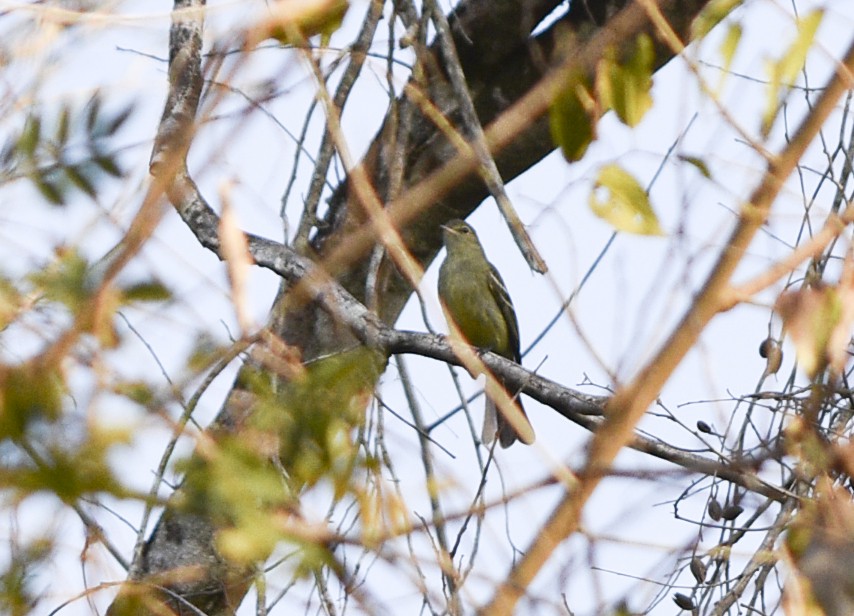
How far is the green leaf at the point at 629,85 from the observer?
1.88 meters

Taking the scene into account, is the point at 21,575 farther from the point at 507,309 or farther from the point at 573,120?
the point at 507,309

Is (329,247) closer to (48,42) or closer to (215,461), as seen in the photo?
(48,42)

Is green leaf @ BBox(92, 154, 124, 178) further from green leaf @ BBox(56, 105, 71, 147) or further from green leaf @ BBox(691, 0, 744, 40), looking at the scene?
green leaf @ BBox(691, 0, 744, 40)

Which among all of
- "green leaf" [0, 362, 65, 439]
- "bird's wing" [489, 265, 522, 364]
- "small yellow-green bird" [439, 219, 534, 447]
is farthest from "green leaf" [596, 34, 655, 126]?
"bird's wing" [489, 265, 522, 364]

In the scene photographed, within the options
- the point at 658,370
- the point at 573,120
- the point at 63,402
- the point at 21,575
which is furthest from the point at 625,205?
the point at 21,575

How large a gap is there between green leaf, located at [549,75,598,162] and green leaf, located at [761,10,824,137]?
0.26 m

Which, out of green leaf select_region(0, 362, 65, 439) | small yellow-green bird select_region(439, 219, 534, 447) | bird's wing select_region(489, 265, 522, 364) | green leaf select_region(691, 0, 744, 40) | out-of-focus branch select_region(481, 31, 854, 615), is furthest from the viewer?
bird's wing select_region(489, 265, 522, 364)

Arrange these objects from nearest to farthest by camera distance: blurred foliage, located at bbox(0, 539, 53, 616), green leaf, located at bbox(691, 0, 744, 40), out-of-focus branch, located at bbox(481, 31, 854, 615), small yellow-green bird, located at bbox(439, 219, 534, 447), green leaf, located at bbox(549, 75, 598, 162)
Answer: out-of-focus branch, located at bbox(481, 31, 854, 615) → blurred foliage, located at bbox(0, 539, 53, 616) → green leaf, located at bbox(549, 75, 598, 162) → green leaf, located at bbox(691, 0, 744, 40) → small yellow-green bird, located at bbox(439, 219, 534, 447)

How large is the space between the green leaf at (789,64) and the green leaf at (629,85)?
7.5 inches

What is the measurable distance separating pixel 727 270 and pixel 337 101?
123 inches

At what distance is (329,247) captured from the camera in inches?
189

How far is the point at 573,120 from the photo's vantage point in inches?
72.7

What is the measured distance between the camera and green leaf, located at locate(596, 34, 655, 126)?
74.2 inches

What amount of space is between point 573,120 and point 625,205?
0.22 metres
